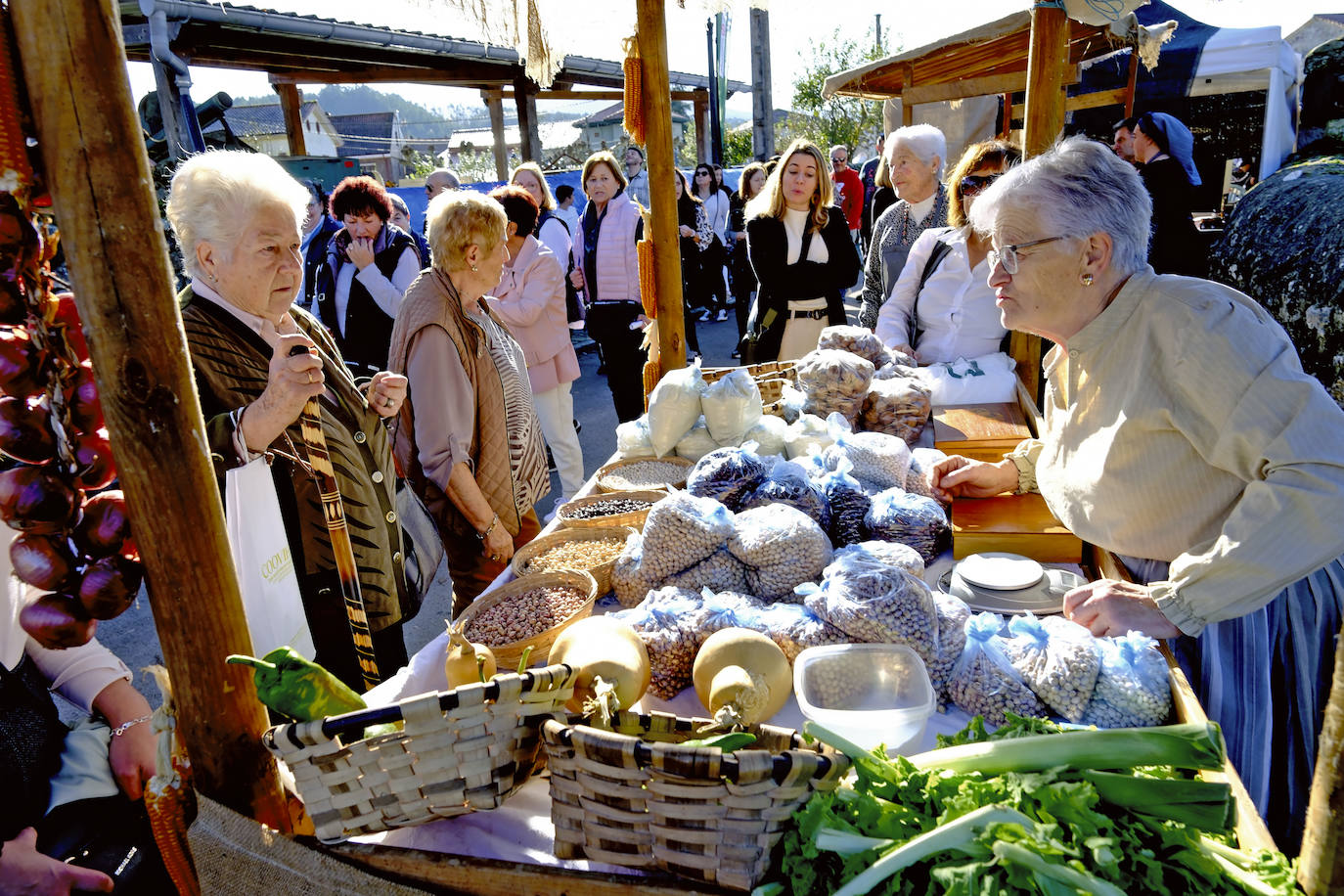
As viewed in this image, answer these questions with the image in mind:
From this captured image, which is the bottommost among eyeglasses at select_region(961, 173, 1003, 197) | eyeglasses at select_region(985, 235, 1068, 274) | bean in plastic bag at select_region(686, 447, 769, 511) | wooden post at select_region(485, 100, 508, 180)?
bean in plastic bag at select_region(686, 447, 769, 511)

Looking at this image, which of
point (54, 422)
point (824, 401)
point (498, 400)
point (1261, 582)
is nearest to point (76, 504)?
point (54, 422)

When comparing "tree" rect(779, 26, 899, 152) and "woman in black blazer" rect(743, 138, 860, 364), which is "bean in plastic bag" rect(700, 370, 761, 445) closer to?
"woman in black blazer" rect(743, 138, 860, 364)

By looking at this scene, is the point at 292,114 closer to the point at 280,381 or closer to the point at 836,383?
the point at 836,383

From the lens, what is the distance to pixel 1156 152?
5355mm

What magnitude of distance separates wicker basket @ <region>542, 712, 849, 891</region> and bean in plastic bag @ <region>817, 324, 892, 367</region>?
2203 mm

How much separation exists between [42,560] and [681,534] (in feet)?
3.85

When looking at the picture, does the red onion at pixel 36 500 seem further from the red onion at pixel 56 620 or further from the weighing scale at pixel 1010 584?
the weighing scale at pixel 1010 584

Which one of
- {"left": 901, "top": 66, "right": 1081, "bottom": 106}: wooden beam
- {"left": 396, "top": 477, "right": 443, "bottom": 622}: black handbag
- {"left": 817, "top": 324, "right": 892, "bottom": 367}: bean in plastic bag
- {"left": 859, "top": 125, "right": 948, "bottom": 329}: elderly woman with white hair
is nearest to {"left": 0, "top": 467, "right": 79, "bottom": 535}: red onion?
{"left": 396, "top": 477, "right": 443, "bottom": 622}: black handbag

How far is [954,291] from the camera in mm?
3389

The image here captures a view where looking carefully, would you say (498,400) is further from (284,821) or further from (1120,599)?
(1120,599)

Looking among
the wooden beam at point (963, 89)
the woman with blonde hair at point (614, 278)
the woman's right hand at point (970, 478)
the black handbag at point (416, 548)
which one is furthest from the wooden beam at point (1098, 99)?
the black handbag at point (416, 548)

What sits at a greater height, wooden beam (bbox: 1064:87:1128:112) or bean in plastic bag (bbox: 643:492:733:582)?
wooden beam (bbox: 1064:87:1128:112)

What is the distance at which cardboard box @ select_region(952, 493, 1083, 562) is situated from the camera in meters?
1.99

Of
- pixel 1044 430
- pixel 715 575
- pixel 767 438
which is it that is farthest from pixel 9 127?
pixel 1044 430
